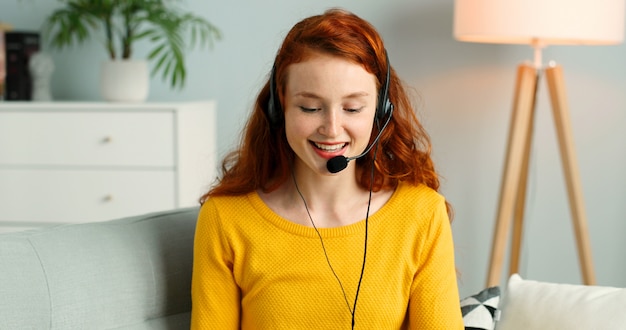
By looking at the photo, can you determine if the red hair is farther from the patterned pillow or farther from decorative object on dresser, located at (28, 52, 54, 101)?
decorative object on dresser, located at (28, 52, 54, 101)

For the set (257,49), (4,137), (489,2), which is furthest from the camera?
(257,49)

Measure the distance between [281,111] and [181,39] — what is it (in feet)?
5.35

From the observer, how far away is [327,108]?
1.33 metres

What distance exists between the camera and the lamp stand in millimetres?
2600

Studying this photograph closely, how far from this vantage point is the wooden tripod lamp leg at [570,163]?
2590 millimetres

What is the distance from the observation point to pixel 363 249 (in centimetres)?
142

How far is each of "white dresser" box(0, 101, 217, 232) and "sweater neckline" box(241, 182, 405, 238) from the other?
1387mm

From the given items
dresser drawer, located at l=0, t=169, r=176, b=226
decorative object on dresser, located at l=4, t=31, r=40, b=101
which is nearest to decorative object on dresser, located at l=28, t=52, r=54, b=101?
decorative object on dresser, located at l=4, t=31, r=40, b=101

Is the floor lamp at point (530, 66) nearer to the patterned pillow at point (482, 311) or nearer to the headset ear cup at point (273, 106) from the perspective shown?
the patterned pillow at point (482, 311)

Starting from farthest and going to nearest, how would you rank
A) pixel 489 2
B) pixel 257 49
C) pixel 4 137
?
pixel 257 49, pixel 4 137, pixel 489 2

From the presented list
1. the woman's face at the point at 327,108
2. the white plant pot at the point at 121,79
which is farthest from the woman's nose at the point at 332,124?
the white plant pot at the point at 121,79

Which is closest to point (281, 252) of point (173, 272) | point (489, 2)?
point (173, 272)

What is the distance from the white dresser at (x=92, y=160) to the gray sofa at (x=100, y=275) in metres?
1.24

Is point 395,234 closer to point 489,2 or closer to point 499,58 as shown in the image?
point 489,2
